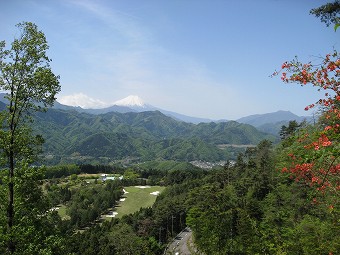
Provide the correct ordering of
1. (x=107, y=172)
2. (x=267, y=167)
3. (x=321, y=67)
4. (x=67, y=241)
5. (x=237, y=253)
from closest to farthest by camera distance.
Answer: (x=321, y=67) < (x=67, y=241) < (x=237, y=253) < (x=267, y=167) < (x=107, y=172)

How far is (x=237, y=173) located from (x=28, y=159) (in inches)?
2586

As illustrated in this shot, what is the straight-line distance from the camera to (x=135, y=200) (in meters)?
107

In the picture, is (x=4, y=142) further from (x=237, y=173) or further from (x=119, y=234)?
(x=237, y=173)

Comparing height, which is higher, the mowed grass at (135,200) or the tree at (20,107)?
the tree at (20,107)

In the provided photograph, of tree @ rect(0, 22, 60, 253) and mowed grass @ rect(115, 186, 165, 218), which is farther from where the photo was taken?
mowed grass @ rect(115, 186, 165, 218)

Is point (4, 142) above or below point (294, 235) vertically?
above

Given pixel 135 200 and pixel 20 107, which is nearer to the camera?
pixel 20 107

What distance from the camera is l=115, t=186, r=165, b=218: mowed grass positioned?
97450mm

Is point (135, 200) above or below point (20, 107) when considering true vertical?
below

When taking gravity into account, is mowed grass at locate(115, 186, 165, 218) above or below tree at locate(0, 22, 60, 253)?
below

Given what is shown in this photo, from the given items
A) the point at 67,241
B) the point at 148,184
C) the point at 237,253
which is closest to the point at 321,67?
the point at 67,241

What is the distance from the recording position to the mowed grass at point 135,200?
97.4 meters

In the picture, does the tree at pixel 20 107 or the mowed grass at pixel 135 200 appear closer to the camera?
the tree at pixel 20 107

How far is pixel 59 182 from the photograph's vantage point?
131625 millimetres
